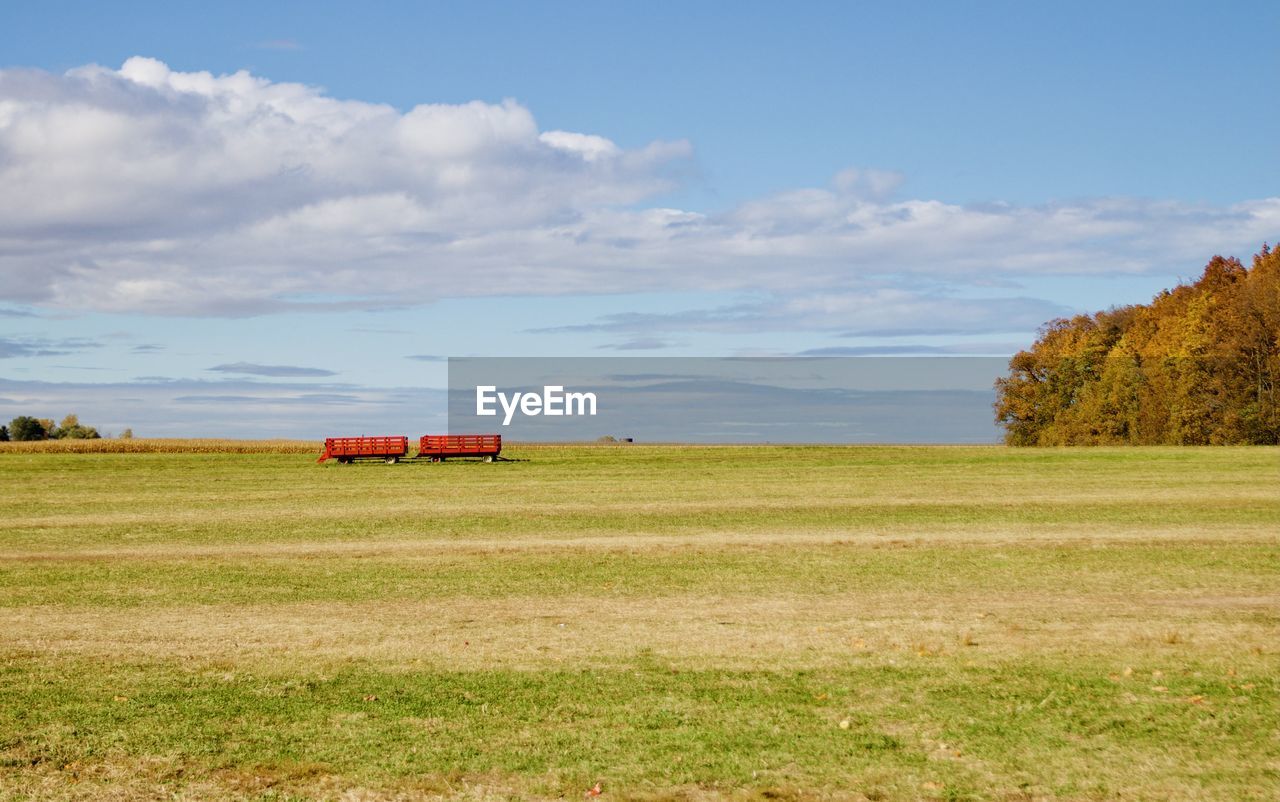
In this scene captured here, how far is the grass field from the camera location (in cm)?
839

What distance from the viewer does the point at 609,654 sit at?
12.4 metres

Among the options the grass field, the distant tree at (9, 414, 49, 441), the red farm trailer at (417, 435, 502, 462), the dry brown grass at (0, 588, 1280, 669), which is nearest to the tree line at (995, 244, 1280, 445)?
the red farm trailer at (417, 435, 502, 462)

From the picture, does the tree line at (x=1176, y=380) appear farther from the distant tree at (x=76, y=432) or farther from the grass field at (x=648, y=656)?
the distant tree at (x=76, y=432)

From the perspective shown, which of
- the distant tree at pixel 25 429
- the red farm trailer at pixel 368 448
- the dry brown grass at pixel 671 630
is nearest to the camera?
the dry brown grass at pixel 671 630

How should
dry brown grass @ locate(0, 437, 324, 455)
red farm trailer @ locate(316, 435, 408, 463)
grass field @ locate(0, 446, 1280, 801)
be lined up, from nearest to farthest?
grass field @ locate(0, 446, 1280, 801)
red farm trailer @ locate(316, 435, 408, 463)
dry brown grass @ locate(0, 437, 324, 455)

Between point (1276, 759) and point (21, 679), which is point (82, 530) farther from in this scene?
point (1276, 759)

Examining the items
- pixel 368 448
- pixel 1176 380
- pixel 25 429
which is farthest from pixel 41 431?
pixel 1176 380

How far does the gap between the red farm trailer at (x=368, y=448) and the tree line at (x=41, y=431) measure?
1392 inches

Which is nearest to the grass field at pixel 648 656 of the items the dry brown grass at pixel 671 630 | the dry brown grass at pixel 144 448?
the dry brown grass at pixel 671 630

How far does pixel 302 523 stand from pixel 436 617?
50.1 ft

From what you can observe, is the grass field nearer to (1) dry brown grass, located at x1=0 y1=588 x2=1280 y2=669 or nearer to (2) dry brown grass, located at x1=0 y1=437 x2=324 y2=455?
→ (1) dry brown grass, located at x1=0 y1=588 x2=1280 y2=669

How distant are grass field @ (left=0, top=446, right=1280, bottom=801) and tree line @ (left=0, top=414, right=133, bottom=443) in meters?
61.7

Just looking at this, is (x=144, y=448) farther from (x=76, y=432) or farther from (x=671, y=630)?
(x=671, y=630)

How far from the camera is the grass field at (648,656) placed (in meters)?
8.39
